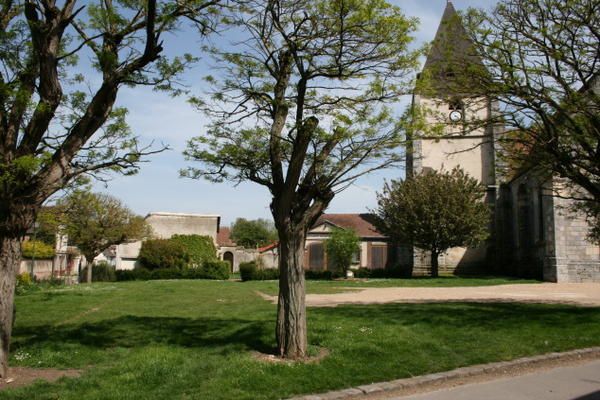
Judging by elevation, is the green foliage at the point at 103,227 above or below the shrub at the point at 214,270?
above

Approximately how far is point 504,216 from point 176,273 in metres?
20.6

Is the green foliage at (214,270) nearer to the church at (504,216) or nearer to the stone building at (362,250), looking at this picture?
the stone building at (362,250)

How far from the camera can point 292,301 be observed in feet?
24.7

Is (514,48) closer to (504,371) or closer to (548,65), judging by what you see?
(548,65)

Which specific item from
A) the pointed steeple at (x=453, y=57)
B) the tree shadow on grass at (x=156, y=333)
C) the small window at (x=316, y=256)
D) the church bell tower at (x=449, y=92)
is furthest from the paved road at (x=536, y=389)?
the small window at (x=316, y=256)

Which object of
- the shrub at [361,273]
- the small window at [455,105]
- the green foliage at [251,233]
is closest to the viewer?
the small window at [455,105]

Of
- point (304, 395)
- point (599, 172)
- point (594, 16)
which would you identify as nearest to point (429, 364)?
point (304, 395)

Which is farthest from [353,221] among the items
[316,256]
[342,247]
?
[342,247]

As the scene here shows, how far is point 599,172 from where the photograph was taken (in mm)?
10422

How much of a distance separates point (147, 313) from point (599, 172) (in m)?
10.3

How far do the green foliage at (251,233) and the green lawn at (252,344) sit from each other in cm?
6923

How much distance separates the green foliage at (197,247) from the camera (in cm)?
3584

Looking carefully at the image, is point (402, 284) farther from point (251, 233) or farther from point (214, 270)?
point (251, 233)

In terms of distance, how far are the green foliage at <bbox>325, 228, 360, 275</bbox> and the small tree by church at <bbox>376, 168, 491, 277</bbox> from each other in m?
2.72
